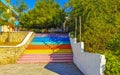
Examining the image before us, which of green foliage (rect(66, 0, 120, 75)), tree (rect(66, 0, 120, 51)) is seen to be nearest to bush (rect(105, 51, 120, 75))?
green foliage (rect(66, 0, 120, 75))

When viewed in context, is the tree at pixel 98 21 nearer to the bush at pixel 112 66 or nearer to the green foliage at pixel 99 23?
the green foliage at pixel 99 23

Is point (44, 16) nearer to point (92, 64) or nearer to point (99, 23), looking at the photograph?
point (99, 23)

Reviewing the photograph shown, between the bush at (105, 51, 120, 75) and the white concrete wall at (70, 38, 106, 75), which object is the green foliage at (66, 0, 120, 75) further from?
the bush at (105, 51, 120, 75)

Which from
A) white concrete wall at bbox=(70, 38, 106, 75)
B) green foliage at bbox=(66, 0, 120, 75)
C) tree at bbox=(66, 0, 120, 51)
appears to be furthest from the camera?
tree at bbox=(66, 0, 120, 51)

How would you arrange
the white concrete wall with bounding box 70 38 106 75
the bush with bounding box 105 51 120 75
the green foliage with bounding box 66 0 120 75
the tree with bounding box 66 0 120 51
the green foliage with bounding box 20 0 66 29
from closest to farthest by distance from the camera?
the bush with bounding box 105 51 120 75, the white concrete wall with bounding box 70 38 106 75, the green foliage with bounding box 66 0 120 75, the tree with bounding box 66 0 120 51, the green foliage with bounding box 20 0 66 29

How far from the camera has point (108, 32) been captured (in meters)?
16.6

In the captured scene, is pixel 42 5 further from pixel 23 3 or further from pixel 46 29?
pixel 23 3

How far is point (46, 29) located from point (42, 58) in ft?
61.7

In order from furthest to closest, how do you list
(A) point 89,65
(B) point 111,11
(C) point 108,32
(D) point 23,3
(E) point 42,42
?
(D) point 23,3 → (E) point 42,42 → (B) point 111,11 → (C) point 108,32 → (A) point 89,65

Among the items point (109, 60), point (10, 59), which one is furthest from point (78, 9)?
point (109, 60)

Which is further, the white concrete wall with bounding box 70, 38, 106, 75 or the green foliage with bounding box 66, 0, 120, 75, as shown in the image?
the green foliage with bounding box 66, 0, 120, 75

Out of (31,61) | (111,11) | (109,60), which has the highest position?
(111,11)

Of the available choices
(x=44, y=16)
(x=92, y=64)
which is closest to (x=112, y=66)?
(x=92, y=64)

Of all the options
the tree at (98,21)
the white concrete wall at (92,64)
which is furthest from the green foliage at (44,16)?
the white concrete wall at (92,64)
